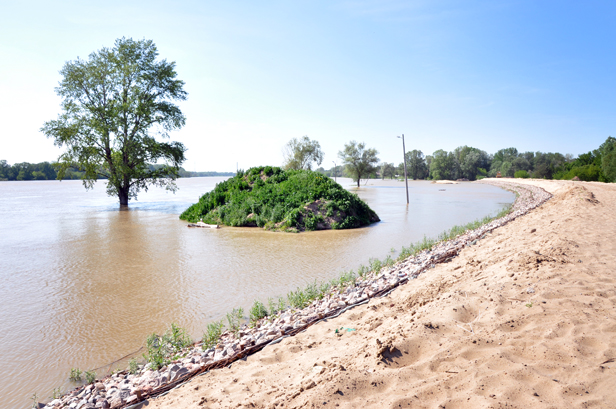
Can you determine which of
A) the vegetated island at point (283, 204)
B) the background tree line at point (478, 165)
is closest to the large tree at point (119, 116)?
the vegetated island at point (283, 204)

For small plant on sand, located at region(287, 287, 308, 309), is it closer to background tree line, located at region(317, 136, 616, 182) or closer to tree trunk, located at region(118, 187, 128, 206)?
tree trunk, located at region(118, 187, 128, 206)

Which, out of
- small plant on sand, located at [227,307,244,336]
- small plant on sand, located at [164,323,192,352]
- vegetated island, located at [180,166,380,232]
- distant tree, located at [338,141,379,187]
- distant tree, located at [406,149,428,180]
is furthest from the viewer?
distant tree, located at [406,149,428,180]

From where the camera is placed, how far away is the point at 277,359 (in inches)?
175

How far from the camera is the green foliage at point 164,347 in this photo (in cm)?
479

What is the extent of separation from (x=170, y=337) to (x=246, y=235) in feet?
39.3

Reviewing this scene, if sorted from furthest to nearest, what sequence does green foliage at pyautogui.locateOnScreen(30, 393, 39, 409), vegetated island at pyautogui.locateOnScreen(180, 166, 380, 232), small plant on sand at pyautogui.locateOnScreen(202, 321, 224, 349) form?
vegetated island at pyautogui.locateOnScreen(180, 166, 380, 232), small plant on sand at pyautogui.locateOnScreen(202, 321, 224, 349), green foliage at pyautogui.locateOnScreen(30, 393, 39, 409)

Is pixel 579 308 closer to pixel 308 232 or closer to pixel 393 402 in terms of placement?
pixel 393 402

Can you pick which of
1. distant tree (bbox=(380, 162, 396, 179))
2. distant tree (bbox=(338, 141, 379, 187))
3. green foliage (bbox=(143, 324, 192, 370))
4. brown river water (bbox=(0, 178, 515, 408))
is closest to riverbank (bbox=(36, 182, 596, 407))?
green foliage (bbox=(143, 324, 192, 370))

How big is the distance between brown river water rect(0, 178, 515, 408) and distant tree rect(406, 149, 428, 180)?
12762 cm

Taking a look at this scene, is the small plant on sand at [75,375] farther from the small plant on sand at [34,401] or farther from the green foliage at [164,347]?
the green foliage at [164,347]

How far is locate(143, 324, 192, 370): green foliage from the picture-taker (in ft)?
15.7

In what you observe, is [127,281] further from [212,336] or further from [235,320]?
[212,336]

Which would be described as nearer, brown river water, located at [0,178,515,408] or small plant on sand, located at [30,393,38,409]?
small plant on sand, located at [30,393,38,409]

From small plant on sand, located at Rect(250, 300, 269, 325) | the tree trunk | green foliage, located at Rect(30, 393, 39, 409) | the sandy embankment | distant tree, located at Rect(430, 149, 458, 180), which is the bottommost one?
green foliage, located at Rect(30, 393, 39, 409)
